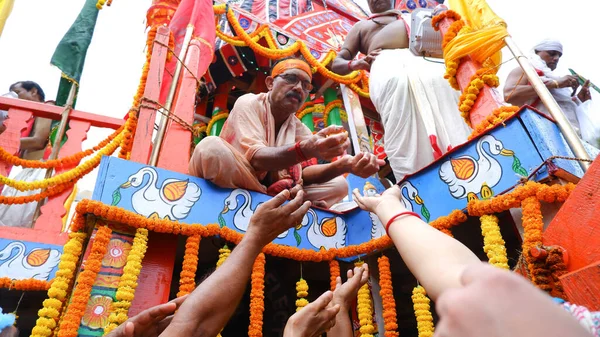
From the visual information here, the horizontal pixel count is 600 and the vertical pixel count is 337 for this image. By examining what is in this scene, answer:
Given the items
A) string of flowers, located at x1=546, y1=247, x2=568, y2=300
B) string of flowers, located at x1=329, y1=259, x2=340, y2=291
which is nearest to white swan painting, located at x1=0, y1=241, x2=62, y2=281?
string of flowers, located at x1=329, y1=259, x2=340, y2=291

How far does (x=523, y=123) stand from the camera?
2.11 meters

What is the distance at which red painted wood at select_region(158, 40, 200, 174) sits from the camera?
2.76 metres

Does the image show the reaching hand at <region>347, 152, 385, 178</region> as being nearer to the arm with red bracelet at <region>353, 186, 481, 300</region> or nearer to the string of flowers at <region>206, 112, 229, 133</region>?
the arm with red bracelet at <region>353, 186, 481, 300</region>

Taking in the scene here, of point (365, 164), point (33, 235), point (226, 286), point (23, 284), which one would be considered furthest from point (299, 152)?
point (33, 235)

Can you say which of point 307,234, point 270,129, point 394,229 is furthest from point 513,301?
point 270,129

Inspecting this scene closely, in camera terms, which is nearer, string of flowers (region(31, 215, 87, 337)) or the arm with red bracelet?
the arm with red bracelet

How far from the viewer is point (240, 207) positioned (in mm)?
2557

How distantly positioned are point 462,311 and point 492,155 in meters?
1.90

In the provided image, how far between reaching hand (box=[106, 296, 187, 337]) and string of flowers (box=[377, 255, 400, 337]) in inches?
53.5

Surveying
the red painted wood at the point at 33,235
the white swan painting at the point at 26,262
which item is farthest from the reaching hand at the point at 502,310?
the red painted wood at the point at 33,235

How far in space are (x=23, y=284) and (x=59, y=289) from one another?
1.12 metres

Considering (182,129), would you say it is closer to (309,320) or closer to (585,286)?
(309,320)

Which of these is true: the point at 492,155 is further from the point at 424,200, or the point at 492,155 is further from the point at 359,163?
the point at 359,163

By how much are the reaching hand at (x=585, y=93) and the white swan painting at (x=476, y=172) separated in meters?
1.93
